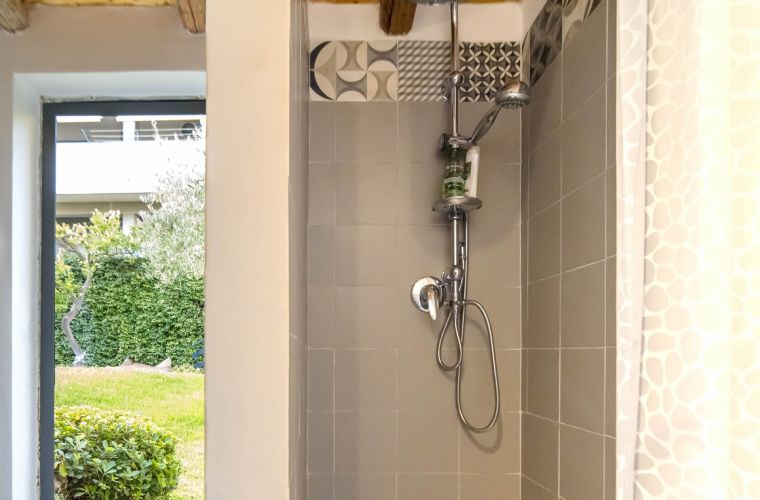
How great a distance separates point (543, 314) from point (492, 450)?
1.69 feet

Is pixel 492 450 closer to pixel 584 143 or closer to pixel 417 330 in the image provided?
pixel 417 330

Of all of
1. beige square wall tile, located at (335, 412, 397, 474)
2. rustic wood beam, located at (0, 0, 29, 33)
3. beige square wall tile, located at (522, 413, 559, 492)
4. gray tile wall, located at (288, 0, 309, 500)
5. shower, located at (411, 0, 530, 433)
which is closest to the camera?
gray tile wall, located at (288, 0, 309, 500)

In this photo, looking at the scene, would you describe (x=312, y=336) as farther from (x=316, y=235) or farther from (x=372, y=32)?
(x=372, y=32)

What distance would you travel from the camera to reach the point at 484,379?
2.07 m

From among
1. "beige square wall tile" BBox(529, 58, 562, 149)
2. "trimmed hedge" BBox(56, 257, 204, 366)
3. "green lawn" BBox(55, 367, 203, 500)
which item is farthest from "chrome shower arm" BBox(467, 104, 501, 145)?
"green lawn" BBox(55, 367, 203, 500)

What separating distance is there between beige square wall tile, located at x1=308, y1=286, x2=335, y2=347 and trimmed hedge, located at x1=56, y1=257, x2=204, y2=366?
755 mm

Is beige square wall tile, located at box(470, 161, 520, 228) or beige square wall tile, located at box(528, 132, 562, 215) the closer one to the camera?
beige square wall tile, located at box(528, 132, 562, 215)

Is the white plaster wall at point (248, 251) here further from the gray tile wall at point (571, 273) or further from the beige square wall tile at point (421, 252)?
the beige square wall tile at point (421, 252)

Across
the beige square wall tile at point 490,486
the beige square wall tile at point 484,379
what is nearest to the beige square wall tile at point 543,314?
the beige square wall tile at point 484,379

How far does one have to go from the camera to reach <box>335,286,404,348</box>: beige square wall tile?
2.07m

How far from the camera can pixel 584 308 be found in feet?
5.06

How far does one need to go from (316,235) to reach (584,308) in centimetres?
91

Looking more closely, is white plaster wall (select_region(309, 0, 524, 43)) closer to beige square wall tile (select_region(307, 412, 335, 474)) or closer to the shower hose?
the shower hose

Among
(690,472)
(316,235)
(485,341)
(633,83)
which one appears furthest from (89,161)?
(690,472)
